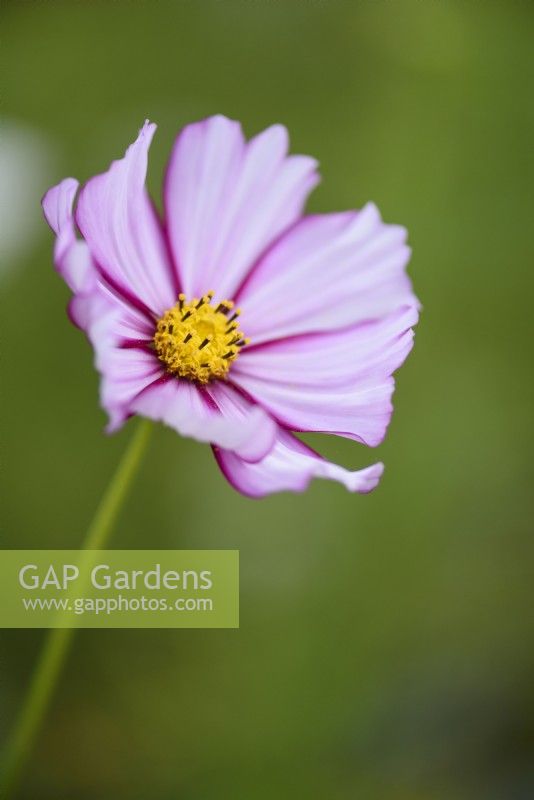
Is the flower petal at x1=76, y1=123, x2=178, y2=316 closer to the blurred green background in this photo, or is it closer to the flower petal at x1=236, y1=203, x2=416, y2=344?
the flower petal at x1=236, y1=203, x2=416, y2=344

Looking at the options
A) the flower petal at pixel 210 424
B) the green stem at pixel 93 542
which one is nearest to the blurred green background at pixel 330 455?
the green stem at pixel 93 542

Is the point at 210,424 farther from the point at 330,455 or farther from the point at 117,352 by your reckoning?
the point at 330,455

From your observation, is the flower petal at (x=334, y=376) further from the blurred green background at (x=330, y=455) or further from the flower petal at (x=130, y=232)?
the blurred green background at (x=330, y=455)

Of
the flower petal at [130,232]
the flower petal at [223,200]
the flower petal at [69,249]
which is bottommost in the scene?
the flower petal at [69,249]

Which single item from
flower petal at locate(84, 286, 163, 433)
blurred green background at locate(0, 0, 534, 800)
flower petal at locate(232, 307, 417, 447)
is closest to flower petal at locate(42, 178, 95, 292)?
flower petal at locate(84, 286, 163, 433)

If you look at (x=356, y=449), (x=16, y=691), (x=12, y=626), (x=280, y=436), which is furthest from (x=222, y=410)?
(x=356, y=449)
